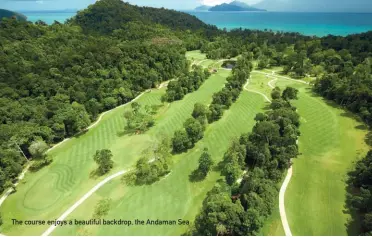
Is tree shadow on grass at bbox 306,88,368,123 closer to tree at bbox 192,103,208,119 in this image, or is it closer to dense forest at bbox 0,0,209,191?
tree at bbox 192,103,208,119

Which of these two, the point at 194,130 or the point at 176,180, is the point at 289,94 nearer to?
the point at 194,130

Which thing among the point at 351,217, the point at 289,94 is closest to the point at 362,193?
the point at 351,217

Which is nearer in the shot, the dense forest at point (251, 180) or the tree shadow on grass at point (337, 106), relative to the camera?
the dense forest at point (251, 180)

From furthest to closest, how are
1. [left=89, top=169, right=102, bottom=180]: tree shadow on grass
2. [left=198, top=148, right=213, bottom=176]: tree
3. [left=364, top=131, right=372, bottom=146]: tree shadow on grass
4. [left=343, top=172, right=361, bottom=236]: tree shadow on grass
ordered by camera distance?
[left=364, top=131, right=372, bottom=146]: tree shadow on grass → [left=89, top=169, right=102, bottom=180]: tree shadow on grass → [left=198, top=148, right=213, bottom=176]: tree → [left=343, top=172, right=361, bottom=236]: tree shadow on grass

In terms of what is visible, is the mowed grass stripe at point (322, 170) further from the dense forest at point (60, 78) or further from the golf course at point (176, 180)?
the dense forest at point (60, 78)

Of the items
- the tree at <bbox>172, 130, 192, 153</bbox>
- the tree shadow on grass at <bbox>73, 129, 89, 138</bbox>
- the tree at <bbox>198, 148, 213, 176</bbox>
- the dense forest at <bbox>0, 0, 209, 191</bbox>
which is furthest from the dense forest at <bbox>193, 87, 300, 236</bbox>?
the dense forest at <bbox>0, 0, 209, 191</bbox>

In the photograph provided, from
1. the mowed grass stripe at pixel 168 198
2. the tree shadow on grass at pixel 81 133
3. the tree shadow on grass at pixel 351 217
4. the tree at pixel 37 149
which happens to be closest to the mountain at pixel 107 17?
the tree shadow on grass at pixel 81 133

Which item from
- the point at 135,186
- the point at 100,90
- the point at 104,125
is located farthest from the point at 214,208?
the point at 100,90
